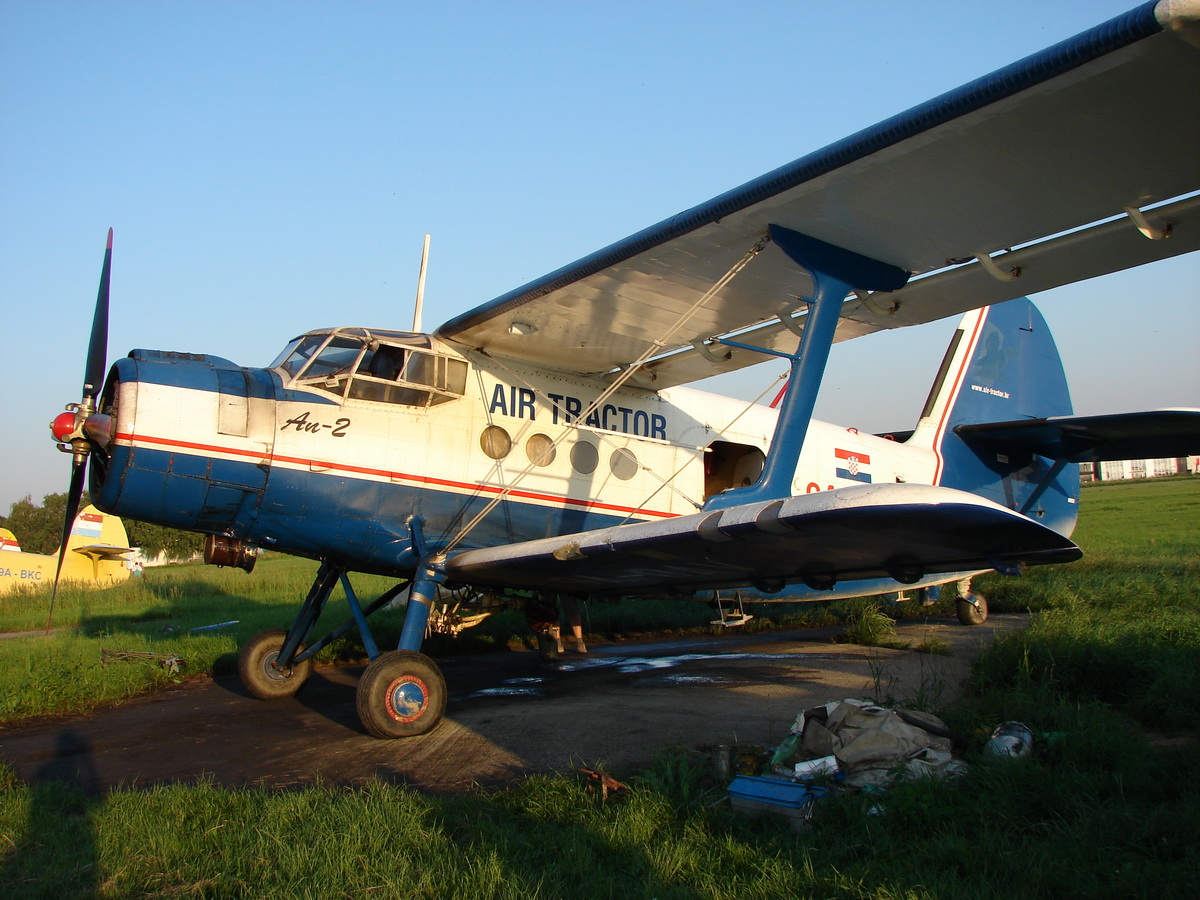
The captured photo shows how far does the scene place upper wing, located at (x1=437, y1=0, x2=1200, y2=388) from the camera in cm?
466

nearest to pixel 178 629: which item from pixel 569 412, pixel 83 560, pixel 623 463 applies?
pixel 569 412

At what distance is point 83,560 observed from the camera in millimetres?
26891

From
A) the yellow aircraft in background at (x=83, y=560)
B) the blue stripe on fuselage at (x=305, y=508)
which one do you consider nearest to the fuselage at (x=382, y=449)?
the blue stripe on fuselage at (x=305, y=508)

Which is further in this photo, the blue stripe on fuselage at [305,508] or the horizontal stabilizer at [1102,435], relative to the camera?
the horizontal stabilizer at [1102,435]

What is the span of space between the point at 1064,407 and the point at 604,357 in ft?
28.1

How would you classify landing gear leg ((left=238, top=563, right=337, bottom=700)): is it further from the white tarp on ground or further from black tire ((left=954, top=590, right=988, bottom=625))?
black tire ((left=954, top=590, right=988, bottom=625))

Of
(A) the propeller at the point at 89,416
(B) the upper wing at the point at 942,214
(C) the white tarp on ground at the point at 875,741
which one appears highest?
(B) the upper wing at the point at 942,214

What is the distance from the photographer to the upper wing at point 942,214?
15.3 feet

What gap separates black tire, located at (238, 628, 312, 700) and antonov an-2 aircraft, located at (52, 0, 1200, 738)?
0.02 m

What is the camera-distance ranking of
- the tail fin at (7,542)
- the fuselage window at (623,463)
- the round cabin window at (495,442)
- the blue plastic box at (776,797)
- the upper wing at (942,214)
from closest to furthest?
the blue plastic box at (776,797), the upper wing at (942,214), the round cabin window at (495,442), the fuselage window at (623,463), the tail fin at (7,542)

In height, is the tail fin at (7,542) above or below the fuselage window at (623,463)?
below

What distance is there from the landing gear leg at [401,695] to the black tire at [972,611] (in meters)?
8.59

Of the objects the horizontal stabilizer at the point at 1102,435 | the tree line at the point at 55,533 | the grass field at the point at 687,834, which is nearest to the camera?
the grass field at the point at 687,834

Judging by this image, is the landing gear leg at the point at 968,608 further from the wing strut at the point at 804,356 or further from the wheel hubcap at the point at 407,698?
the wheel hubcap at the point at 407,698
